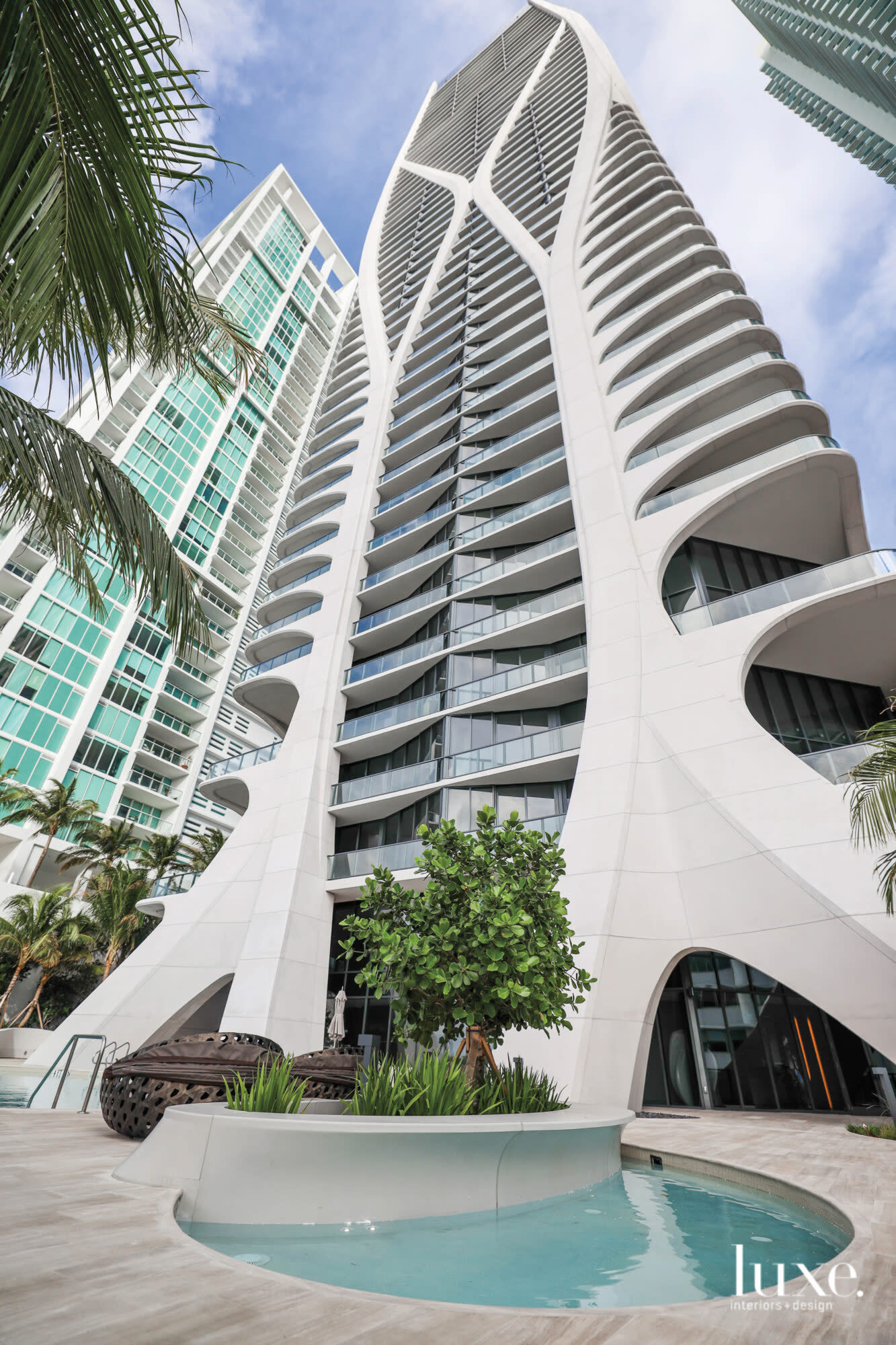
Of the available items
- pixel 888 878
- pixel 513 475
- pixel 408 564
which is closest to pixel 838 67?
pixel 513 475

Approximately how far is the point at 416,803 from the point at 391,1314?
20.2m

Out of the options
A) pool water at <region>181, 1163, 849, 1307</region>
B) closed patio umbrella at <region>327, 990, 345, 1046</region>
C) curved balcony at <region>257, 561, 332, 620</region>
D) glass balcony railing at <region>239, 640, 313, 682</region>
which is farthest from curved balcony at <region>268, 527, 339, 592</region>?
pool water at <region>181, 1163, 849, 1307</region>

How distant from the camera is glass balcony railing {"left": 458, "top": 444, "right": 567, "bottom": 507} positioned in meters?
24.9

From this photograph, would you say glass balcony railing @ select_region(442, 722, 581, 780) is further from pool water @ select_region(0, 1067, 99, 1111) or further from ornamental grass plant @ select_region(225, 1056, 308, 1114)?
ornamental grass plant @ select_region(225, 1056, 308, 1114)

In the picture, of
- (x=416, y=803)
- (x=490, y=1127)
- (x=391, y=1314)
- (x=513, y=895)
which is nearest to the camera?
(x=391, y=1314)

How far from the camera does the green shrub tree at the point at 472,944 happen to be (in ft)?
24.4

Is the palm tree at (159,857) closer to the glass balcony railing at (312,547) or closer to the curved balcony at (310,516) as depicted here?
the glass balcony railing at (312,547)

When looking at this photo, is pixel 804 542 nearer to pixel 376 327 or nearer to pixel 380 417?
pixel 380 417

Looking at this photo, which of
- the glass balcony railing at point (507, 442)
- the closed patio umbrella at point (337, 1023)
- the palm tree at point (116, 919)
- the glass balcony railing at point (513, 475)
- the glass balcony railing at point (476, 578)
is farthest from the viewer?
the palm tree at point (116, 919)

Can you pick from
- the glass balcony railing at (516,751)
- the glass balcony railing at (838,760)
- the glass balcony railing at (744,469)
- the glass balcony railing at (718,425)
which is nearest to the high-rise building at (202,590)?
the glass balcony railing at (718,425)

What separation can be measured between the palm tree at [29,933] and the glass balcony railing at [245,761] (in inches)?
470

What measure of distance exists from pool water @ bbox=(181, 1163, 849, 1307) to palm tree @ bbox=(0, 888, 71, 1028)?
104 ft

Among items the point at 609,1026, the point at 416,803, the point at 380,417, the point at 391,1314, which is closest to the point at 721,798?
the point at 609,1026

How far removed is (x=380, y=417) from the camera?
35.3 metres
